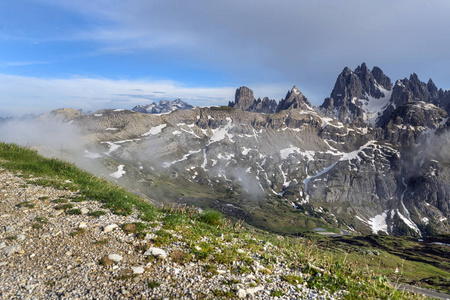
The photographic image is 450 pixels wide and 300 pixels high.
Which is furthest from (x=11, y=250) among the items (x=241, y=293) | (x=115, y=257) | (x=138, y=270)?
(x=241, y=293)

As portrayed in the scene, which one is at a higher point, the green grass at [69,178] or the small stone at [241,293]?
the green grass at [69,178]

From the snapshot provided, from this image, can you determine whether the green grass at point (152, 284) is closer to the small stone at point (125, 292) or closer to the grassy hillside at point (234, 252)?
the small stone at point (125, 292)

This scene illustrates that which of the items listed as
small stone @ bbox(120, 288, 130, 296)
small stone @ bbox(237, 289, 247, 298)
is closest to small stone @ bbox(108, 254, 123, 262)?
small stone @ bbox(120, 288, 130, 296)

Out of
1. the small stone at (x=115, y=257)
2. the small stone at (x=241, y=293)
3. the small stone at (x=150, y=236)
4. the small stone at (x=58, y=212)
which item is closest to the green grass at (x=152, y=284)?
the small stone at (x=115, y=257)

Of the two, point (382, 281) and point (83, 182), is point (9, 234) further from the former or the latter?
point (382, 281)

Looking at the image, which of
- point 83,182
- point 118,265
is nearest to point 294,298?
point 118,265

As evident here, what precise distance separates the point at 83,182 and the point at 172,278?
1603 cm

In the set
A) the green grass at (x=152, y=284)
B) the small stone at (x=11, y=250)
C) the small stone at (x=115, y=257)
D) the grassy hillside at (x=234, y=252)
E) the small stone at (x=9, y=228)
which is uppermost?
the small stone at (x=9, y=228)

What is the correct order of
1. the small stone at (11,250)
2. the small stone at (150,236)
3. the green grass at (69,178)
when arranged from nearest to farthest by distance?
the small stone at (11,250)
the small stone at (150,236)
the green grass at (69,178)

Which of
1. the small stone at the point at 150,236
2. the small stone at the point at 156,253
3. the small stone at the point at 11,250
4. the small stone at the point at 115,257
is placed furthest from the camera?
the small stone at the point at 150,236

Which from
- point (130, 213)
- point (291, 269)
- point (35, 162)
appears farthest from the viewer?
point (35, 162)

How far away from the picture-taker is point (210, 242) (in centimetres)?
1512

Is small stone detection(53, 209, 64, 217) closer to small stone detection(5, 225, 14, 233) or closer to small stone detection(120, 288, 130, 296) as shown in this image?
small stone detection(5, 225, 14, 233)

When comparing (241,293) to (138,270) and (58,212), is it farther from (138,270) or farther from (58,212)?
(58,212)
